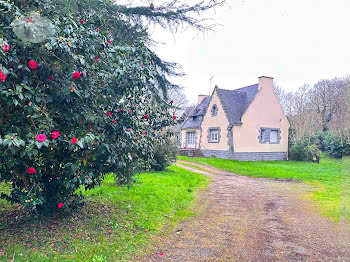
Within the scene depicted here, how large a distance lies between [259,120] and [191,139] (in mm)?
8386

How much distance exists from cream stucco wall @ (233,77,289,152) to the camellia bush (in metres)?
18.9

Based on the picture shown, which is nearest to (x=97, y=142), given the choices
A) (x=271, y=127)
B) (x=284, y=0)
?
(x=284, y=0)

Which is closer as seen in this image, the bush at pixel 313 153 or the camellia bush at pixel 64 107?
the camellia bush at pixel 64 107

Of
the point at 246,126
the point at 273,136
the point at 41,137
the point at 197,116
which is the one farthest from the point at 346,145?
the point at 197,116

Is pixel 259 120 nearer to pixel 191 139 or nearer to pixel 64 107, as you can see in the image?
pixel 191 139

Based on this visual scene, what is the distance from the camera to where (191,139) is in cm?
3008

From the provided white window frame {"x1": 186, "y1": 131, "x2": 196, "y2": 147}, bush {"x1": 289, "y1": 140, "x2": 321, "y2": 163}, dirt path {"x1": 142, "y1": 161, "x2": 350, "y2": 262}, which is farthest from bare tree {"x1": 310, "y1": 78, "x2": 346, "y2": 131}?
dirt path {"x1": 142, "y1": 161, "x2": 350, "y2": 262}

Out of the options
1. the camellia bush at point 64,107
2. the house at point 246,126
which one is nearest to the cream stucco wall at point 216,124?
the house at point 246,126

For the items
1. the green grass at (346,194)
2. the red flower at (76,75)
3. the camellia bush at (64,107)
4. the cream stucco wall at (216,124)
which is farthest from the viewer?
the cream stucco wall at (216,124)

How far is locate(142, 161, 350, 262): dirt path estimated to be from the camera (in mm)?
4434

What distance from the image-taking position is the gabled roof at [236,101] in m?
23.6

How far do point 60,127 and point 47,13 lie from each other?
1959mm

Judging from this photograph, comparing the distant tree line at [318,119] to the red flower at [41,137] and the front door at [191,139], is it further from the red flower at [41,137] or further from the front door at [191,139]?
the front door at [191,139]

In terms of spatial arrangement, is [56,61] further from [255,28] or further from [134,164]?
[255,28]
